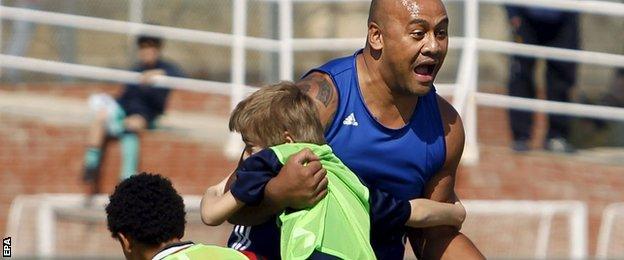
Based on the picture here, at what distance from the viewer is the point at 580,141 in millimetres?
12109

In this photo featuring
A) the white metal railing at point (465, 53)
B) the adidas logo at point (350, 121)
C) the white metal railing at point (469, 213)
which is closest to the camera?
the adidas logo at point (350, 121)

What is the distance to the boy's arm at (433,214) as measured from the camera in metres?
5.38

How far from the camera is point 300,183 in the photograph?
471 cm

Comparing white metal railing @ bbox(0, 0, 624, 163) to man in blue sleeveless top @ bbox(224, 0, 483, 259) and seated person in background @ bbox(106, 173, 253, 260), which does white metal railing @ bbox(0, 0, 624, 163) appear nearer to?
man in blue sleeveless top @ bbox(224, 0, 483, 259)

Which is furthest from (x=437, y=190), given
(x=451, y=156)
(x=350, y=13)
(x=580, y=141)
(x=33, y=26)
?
(x=350, y=13)

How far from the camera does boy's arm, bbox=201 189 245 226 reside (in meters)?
4.92

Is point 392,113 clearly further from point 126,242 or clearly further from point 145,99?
point 145,99

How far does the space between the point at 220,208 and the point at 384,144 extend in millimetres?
→ 829

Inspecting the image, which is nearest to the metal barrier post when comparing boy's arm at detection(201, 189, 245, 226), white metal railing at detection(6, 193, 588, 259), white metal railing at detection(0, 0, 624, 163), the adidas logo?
white metal railing at detection(0, 0, 624, 163)

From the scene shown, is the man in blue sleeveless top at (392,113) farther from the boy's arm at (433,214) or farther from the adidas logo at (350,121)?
the boy's arm at (433,214)

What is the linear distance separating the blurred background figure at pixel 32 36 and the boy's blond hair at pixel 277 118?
8282mm

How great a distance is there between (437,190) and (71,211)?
6225 mm

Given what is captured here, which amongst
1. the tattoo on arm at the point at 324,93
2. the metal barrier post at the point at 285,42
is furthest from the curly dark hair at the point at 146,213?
the metal barrier post at the point at 285,42

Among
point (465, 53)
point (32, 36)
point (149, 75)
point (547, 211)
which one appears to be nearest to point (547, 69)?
point (465, 53)
